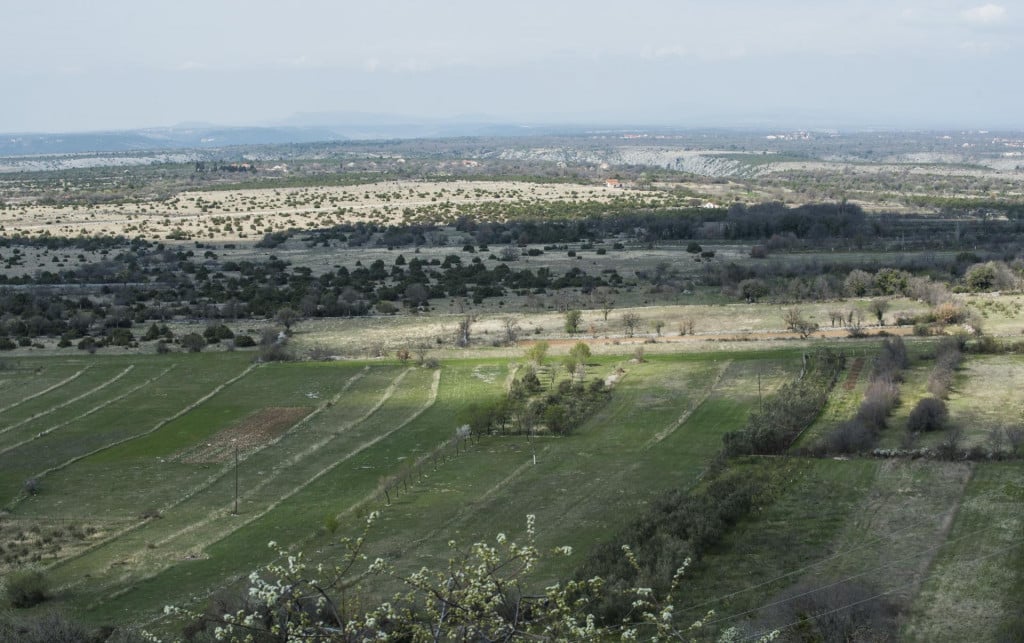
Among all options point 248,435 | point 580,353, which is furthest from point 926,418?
point 248,435

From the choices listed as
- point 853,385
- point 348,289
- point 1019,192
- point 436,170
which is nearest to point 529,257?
point 348,289

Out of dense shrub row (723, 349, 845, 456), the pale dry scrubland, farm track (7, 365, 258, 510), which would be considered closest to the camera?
dense shrub row (723, 349, 845, 456)

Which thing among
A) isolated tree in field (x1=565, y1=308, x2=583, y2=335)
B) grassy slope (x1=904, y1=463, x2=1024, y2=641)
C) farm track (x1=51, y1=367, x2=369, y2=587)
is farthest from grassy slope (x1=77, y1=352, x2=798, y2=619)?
isolated tree in field (x1=565, y1=308, x2=583, y2=335)

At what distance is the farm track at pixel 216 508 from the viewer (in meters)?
24.8

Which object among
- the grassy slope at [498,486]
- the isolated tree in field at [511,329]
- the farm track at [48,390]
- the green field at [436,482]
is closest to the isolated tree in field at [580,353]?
the green field at [436,482]

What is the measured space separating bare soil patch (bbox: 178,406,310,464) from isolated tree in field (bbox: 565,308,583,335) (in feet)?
53.8

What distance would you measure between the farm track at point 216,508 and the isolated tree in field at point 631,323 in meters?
16.8

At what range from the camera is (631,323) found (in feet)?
170

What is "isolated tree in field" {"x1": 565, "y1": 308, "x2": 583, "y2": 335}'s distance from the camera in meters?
51.2

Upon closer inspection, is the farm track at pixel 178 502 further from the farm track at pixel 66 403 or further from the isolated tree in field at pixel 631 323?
the isolated tree in field at pixel 631 323

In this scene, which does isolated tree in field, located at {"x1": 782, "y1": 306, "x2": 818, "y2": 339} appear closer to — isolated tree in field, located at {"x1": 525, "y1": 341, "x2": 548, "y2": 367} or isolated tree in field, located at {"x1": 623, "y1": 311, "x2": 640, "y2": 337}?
isolated tree in field, located at {"x1": 623, "y1": 311, "x2": 640, "y2": 337}

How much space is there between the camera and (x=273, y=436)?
1405 inches

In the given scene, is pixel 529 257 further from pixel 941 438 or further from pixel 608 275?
pixel 941 438

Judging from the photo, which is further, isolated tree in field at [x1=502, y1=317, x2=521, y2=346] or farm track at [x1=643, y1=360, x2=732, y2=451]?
isolated tree in field at [x1=502, y1=317, x2=521, y2=346]
